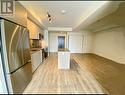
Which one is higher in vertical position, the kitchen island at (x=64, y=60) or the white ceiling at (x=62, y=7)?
the white ceiling at (x=62, y=7)

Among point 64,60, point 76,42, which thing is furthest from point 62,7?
point 76,42

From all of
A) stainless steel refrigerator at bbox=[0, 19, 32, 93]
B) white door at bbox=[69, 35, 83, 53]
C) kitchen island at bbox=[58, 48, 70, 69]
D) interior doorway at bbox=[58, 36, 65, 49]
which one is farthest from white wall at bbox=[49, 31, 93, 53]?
stainless steel refrigerator at bbox=[0, 19, 32, 93]

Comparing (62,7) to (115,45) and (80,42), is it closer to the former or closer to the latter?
(115,45)

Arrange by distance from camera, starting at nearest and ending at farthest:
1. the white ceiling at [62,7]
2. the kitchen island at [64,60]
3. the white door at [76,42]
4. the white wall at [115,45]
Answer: the white ceiling at [62,7]
the kitchen island at [64,60]
the white wall at [115,45]
the white door at [76,42]

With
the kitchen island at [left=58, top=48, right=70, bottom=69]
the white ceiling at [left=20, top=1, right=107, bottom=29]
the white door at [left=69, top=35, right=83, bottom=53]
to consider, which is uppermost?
the white ceiling at [left=20, top=1, right=107, bottom=29]

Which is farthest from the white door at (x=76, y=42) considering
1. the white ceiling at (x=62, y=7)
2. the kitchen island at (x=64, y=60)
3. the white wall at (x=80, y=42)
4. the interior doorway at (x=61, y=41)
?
the white ceiling at (x=62, y=7)

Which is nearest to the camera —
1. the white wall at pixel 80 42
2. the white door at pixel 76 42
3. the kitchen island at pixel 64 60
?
the kitchen island at pixel 64 60

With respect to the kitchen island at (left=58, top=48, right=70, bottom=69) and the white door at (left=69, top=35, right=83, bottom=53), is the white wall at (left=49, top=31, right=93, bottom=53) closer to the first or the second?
the white door at (left=69, top=35, right=83, bottom=53)

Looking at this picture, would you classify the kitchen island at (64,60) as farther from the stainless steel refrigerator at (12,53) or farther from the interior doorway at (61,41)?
the interior doorway at (61,41)

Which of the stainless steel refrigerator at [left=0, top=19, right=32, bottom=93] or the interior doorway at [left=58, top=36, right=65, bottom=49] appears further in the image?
the interior doorway at [left=58, top=36, right=65, bottom=49]

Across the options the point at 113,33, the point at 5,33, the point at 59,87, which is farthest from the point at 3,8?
the point at 113,33

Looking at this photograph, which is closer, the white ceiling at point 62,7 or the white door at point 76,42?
the white ceiling at point 62,7

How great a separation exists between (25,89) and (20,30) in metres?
1.74

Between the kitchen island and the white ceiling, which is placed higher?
the white ceiling
